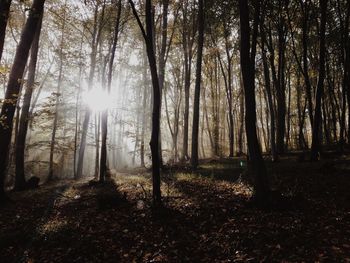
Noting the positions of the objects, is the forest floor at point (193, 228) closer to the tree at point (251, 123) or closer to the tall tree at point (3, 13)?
the tree at point (251, 123)

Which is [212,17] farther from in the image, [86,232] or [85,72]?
[86,232]

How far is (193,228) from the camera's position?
5.82 metres

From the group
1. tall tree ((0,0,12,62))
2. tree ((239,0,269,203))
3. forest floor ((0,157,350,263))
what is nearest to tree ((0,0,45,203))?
tall tree ((0,0,12,62))

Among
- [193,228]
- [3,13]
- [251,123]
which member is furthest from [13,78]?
[251,123]

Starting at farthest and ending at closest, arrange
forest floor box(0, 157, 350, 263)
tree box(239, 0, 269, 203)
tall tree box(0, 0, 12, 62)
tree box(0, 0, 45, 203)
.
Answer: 1. tree box(0, 0, 45, 203)
2. tall tree box(0, 0, 12, 62)
3. tree box(239, 0, 269, 203)
4. forest floor box(0, 157, 350, 263)

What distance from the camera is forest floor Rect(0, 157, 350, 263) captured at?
468 cm

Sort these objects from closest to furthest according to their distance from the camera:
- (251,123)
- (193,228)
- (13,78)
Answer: (193,228) → (251,123) → (13,78)

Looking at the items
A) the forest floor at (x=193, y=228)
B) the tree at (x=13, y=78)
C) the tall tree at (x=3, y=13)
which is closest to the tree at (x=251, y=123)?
the forest floor at (x=193, y=228)

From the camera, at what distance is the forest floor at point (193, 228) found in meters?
4.68

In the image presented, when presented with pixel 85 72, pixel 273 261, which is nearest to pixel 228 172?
pixel 273 261

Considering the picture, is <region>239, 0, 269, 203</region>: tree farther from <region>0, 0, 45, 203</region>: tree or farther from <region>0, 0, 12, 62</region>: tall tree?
<region>0, 0, 45, 203</region>: tree

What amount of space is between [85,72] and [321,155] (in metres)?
18.9

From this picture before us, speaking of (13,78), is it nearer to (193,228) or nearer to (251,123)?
(193,228)

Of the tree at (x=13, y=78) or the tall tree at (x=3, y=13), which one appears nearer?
the tall tree at (x=3, y=13)
